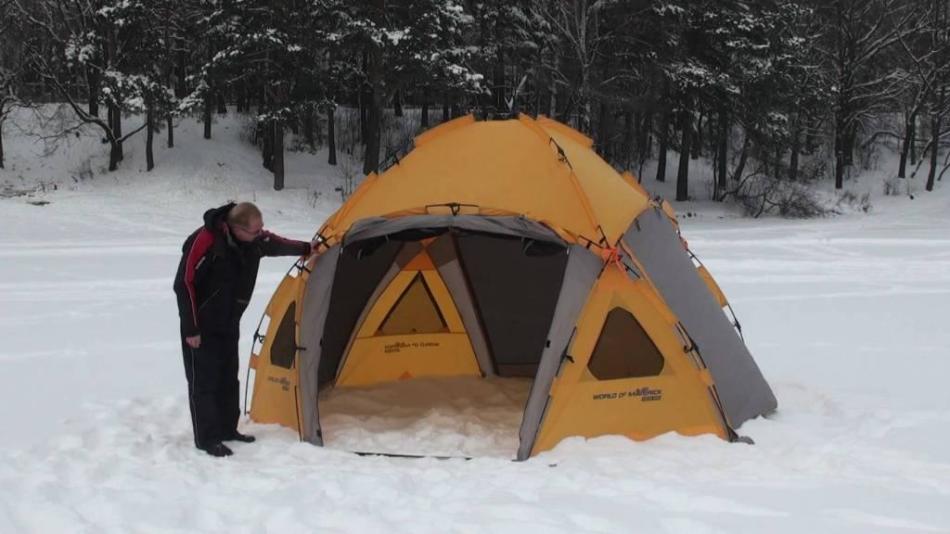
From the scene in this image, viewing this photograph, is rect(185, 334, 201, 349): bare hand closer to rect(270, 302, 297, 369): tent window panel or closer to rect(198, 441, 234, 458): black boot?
rect(198, 441, 234, 458): black boot

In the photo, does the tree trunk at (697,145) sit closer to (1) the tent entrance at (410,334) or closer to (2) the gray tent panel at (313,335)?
(1) the tent entrance at (410,334)

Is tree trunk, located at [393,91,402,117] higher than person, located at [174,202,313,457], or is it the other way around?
tree trunk, located at [393,91,402,117]

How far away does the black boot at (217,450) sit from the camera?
512 centimetres

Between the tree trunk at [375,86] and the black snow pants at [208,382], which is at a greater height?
the tree trunk at [375,86]

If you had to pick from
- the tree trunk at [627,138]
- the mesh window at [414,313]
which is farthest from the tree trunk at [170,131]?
the mesh window at [414,313]

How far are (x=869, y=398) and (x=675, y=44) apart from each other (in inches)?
810

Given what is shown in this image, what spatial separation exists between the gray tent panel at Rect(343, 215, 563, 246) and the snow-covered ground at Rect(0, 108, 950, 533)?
1410mm

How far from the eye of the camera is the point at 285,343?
5938 millimetres

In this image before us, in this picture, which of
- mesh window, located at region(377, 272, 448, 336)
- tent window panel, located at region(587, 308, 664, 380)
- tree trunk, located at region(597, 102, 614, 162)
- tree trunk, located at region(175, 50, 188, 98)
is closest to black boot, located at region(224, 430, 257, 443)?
mesh window, located at region(377, 272, 448, 336)

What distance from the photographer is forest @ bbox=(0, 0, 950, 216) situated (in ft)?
73.6

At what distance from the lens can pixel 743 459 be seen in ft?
16.2

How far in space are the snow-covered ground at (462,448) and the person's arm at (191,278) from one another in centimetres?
81

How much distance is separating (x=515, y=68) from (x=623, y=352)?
68.7 ft

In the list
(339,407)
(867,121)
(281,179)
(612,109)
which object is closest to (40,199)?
(281,179)
